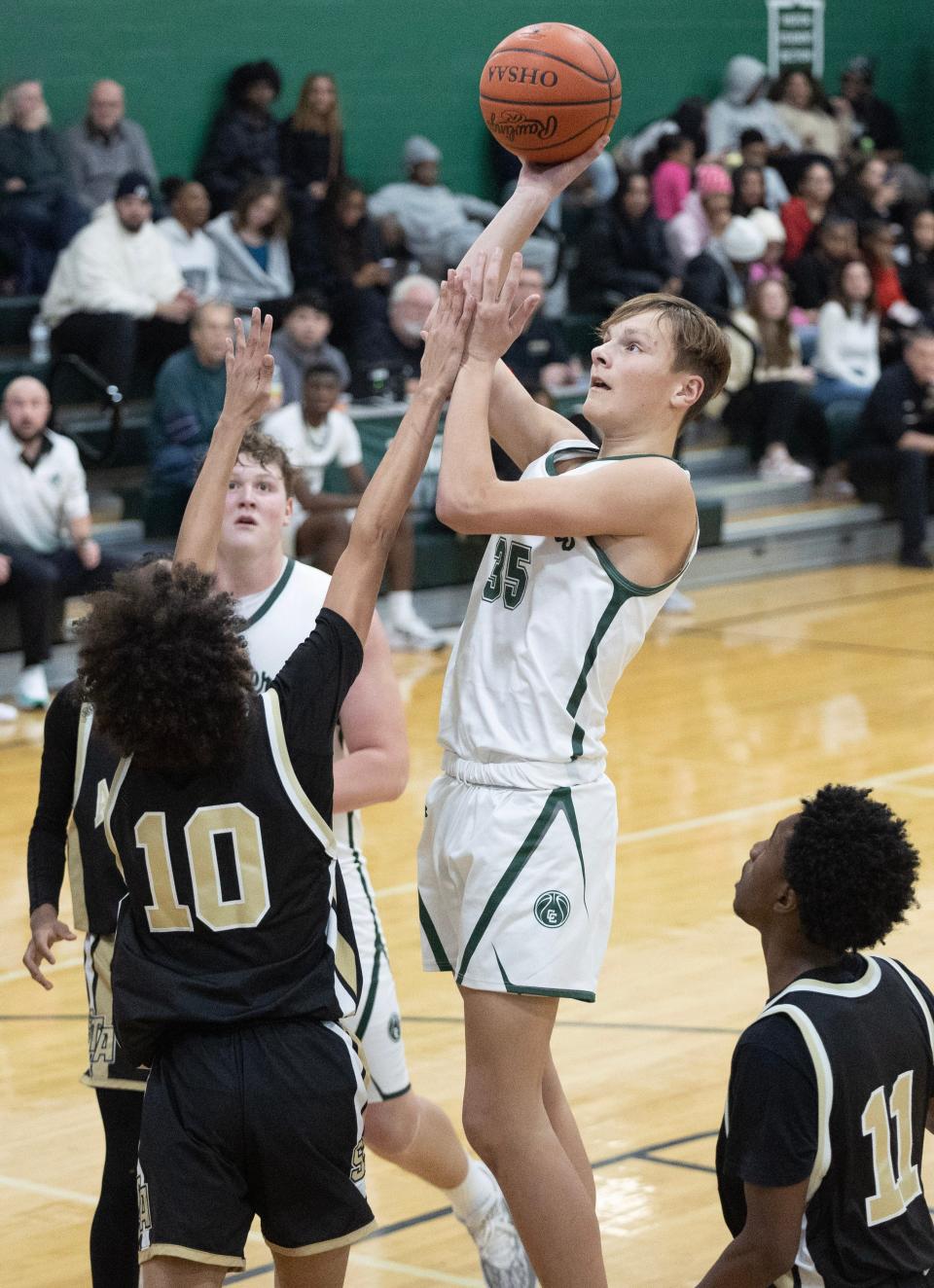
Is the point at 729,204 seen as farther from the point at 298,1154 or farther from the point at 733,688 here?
the point at 298,1154

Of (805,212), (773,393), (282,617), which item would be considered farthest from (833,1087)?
(805,212)

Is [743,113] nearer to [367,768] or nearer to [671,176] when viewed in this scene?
[671,176]

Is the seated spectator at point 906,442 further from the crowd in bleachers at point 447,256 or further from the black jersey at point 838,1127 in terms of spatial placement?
the black jersey at point 838,1127

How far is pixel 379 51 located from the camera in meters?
14.6

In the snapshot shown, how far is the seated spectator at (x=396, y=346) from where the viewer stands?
1184 cm

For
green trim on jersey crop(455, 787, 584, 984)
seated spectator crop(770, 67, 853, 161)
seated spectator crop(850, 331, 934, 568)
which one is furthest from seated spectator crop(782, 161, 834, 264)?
green trim on jersey crop(455, 787, 584, 984)

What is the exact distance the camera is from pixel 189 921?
259 cm

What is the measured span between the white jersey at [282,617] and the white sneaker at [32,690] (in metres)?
5.59

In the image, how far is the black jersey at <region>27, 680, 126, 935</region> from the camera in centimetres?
324

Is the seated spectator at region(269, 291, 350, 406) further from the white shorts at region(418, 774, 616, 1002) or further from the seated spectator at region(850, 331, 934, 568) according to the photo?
the white shorts at region(418, 774, 616, 1002)

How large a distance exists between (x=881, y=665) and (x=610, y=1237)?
6.33 m

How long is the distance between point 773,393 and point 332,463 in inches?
165

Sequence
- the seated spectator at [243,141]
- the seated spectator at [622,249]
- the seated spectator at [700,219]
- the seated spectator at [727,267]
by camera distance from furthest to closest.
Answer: the seated spectator at [700,219] < the seated spectator at [622,249] < the seated spectator at [727,267] < the seated spectator at [243,141]

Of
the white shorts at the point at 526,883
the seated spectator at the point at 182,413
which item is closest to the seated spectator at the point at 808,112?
the seated spectator at the point at 182,413
